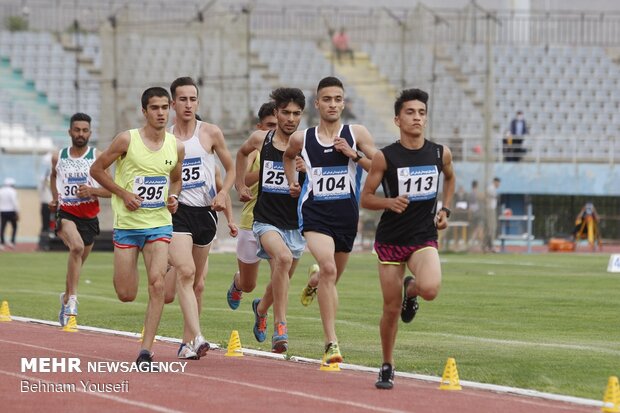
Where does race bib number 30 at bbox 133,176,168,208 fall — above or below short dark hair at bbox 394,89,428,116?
below

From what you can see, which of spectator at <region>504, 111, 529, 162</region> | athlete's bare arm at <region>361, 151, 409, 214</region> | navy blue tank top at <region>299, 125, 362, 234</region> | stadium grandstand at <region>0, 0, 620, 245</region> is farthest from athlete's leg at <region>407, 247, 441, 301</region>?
spectator at <region>504, 111, 529, 162</region>

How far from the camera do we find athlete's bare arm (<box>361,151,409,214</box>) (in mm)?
10883

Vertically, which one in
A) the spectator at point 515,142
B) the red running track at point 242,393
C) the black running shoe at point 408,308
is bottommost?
the red running track at point 242,393

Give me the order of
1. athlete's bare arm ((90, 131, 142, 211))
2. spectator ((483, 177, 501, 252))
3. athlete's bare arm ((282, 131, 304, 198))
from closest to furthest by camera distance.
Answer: athlete's bare arm ((90, 131, 142, 211)) → athlete's bare arm ((282, 131, 304, 198)) → spectator ((483, 177, 501, 252))

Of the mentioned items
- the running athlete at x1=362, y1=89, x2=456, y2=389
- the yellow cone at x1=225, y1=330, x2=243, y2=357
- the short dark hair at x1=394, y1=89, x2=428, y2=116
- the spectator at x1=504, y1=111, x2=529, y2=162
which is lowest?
the yellow cone at x1=225, y1=330, x2=243, y2=357

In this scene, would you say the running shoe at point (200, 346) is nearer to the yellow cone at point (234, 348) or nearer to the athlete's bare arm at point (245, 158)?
the yellow cone at point (234, 348)

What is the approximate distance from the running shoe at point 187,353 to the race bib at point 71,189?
5.03 metres

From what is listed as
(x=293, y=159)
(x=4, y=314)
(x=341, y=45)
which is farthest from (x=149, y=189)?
(x=341, y=45)

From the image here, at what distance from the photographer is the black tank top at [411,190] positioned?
1108cm

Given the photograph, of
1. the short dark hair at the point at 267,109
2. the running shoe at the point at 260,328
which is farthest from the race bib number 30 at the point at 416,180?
the short dark hair at the point at 267,109

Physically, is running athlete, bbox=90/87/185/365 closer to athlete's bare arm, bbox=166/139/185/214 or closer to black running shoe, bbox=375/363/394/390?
athlete's bare arm, bbox=166/139/185/214

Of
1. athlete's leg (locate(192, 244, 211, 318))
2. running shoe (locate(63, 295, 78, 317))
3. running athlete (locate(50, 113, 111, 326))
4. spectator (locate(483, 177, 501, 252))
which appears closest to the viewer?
athlete's leg (locate(192, 244, 211, 318))

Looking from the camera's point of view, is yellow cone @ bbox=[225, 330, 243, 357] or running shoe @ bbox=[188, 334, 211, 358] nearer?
running shoe @ bbox=[188, 334, 211, 358]

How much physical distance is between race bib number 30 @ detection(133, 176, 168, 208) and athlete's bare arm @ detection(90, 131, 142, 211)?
64mm
